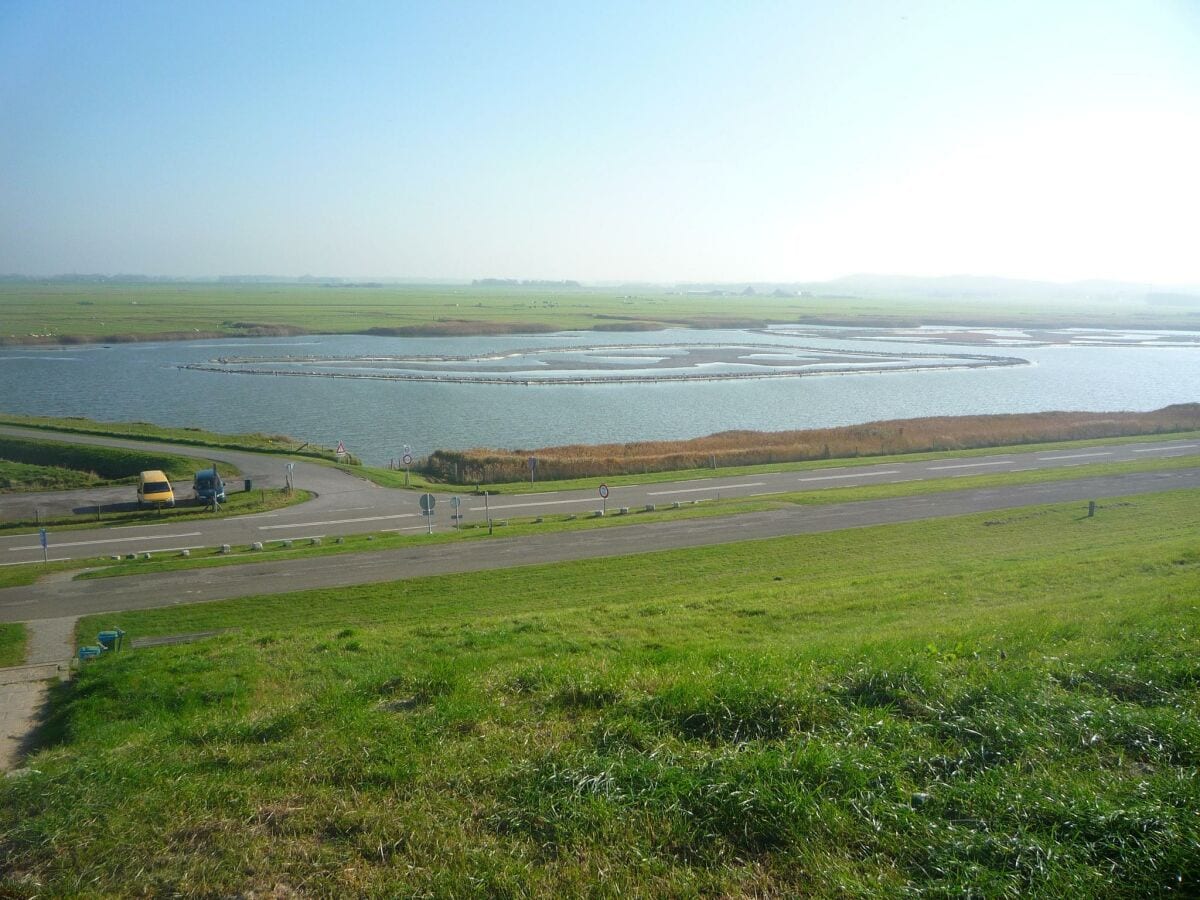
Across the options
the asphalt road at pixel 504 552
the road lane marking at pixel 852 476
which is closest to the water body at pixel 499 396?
the road lane marking at pixel 852 476

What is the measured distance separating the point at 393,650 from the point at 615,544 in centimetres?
1425

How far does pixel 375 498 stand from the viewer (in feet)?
124

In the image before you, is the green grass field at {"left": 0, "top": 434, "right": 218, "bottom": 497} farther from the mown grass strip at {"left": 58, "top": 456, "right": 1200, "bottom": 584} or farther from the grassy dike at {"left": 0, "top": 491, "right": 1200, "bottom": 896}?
the grassy dike at {"left": 0, "top": 491, "right": 1200, "bottom": 896}

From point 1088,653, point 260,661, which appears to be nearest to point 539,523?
point 260,661

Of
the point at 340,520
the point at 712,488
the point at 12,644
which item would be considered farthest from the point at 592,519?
the point at 12,644

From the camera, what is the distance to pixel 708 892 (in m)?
5.61

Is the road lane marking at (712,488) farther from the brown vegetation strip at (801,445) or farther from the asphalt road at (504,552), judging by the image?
the brown vegetation strip at (801,445)

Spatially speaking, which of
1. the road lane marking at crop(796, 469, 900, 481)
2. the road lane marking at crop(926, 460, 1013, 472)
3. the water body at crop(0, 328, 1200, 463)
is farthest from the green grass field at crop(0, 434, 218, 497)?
the road lane marking at crop(926, 460, 1013, 472)

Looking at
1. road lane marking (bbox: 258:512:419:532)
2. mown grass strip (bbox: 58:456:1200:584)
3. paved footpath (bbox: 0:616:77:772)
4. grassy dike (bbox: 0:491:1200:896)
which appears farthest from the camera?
road lane marking (bbox: 258:512:419:532)

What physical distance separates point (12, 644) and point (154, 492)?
59.6 feet

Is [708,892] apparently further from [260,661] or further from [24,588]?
[24,588]

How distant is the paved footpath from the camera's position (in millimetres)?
12945

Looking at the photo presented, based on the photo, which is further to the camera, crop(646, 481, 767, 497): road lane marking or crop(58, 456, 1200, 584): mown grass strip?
crop(646, 481, 767, 497): road lane marking

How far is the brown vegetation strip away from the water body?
6214 mm
